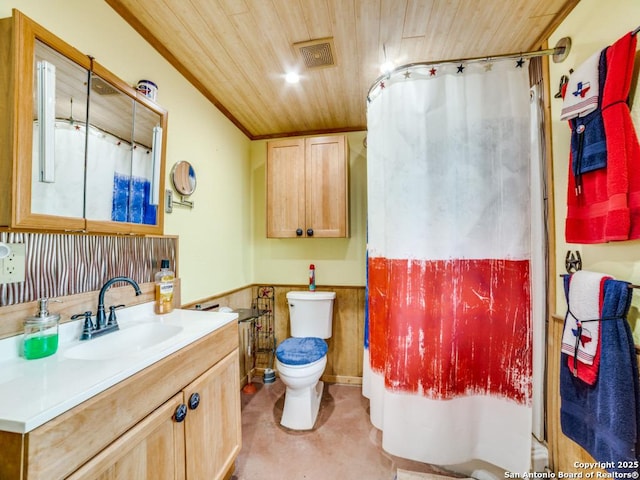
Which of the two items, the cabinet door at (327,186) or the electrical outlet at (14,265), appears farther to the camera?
the cabinet door at (327,186)

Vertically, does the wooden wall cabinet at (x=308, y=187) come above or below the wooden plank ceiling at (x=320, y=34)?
below

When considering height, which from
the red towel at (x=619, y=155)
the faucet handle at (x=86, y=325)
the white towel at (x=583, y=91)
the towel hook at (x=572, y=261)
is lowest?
the faucet handle at (x=86, y=325)

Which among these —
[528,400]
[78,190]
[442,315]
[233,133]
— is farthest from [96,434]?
[233,133]

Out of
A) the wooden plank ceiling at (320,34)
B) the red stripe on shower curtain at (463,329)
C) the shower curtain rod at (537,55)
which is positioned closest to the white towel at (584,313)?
the red stripe on shower curtain at (463,329)

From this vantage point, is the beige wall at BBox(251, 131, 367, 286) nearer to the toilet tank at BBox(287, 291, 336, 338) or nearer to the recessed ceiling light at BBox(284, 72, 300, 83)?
the toilet tank at BBox(287, 291, 336, 338)

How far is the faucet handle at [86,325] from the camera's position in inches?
38.3

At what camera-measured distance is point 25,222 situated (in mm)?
792

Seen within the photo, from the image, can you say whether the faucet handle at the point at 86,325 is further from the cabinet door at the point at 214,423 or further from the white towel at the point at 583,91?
the white towel at the point at 583,91

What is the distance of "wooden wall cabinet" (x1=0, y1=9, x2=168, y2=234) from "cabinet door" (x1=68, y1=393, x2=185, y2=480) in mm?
717

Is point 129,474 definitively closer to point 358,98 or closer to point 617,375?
point 617,375

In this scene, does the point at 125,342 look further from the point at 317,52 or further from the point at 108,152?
the point at 317,52

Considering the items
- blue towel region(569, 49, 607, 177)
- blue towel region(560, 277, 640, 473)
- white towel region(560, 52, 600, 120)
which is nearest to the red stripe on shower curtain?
blue towel region(560, 277, 640, 473)

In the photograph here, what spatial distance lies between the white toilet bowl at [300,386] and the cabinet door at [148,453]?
790 millimetres

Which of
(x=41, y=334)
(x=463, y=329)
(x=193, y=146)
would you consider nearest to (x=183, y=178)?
(x=193, y=146)
